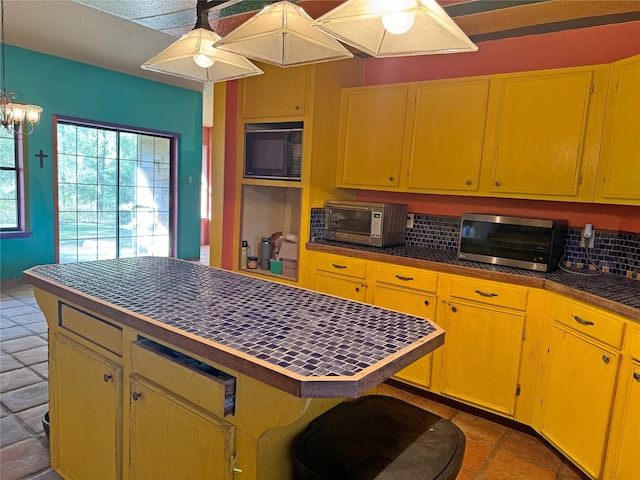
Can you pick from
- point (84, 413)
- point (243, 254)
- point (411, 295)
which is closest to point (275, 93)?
point (243, 254)

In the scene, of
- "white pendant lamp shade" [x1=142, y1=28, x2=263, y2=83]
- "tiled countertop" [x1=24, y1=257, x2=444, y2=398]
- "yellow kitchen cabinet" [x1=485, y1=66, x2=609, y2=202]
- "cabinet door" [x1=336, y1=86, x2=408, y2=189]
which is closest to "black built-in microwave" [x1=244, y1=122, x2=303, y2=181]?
"cabinet door" [x1=336, y1=86, x2=408, y2=189]

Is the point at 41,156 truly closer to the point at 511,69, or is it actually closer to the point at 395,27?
the point at 511,69

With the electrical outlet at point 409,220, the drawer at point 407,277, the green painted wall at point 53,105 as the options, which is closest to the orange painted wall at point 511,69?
the electrical outlet at point 409,220

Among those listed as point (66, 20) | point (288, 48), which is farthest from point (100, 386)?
point (66, 20)

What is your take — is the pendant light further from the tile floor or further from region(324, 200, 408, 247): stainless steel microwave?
the tile floor

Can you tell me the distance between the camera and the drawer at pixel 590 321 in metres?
1.95

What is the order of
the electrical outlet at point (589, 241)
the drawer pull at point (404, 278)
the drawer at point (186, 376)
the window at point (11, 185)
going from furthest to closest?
1. the window at point (11, 185)
2. the drawer pull at point (404, 278)
3. the electrical outlet at point (589, 241)
4. the drawer at point (186, 376)

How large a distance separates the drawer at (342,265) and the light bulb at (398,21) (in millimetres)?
1892

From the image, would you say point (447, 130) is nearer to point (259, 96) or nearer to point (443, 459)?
point (259, 96)

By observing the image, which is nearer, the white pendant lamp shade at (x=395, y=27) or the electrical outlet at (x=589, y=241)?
the white pendant lamp shade at (x=395, y=27)

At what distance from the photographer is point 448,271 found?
2.69 m

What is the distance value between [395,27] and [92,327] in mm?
1508

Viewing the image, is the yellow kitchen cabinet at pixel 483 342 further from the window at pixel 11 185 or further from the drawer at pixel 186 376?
the window at pixel 11 185

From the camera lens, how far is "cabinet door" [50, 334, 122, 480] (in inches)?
64.7
